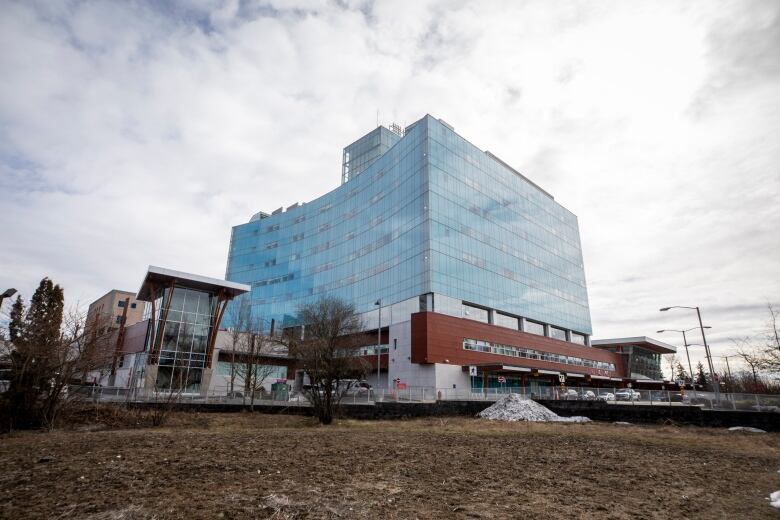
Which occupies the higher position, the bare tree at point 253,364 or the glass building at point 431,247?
the glass building at point 431,247

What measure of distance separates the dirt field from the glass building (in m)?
48.8

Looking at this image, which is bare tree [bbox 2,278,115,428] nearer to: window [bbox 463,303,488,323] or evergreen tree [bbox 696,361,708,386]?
window [bbox 463,303,488,323]

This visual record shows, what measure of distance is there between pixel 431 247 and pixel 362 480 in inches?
2211

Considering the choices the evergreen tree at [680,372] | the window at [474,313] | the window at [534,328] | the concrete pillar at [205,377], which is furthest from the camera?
the evergreen tree at [680,372]

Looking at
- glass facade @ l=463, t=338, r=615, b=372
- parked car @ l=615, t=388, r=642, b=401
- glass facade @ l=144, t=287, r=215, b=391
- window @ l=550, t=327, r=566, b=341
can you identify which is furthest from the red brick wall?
glass facade @ l=144, t=287, r=215, b=391

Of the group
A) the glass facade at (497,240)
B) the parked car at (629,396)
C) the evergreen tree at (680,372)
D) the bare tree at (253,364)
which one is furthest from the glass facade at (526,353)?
the evergreen tree at (680,372)

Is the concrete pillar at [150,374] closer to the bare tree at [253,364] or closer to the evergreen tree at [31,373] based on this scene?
the bare tree at [253,364]

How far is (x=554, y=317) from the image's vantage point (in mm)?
91000

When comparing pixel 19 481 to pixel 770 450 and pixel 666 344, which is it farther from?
pixel 666 344

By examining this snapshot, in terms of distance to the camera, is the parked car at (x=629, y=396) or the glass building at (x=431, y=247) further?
the glass building at (x=431, y=247)

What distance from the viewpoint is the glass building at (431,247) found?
6850cm

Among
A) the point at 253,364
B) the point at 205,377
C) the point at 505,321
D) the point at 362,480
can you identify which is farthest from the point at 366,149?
the point at 362,480

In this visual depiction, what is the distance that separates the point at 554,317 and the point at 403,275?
3991 centimetres

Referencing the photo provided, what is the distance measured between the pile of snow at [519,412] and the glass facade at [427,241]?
2912 centimetres
